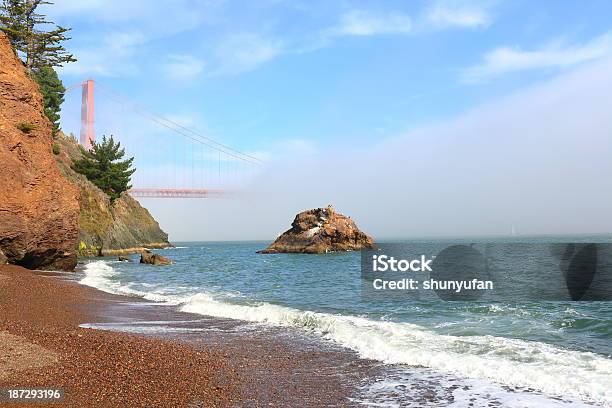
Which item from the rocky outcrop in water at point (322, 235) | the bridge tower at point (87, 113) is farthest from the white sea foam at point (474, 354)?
the bridge tower at point (87, 113)

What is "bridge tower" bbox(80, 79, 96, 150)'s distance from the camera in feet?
321

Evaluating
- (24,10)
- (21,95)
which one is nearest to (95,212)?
(24,10)

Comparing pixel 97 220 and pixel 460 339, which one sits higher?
pixel 97 220

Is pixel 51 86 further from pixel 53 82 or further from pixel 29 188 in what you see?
pixel 29 188

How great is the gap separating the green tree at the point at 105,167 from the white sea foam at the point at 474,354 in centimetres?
5568

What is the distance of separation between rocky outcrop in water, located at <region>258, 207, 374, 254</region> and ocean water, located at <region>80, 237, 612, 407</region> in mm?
60207

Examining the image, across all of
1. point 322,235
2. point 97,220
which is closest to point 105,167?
point 97,220

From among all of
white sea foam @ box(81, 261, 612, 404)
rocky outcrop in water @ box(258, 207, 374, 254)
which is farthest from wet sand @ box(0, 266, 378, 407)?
rocky outcrop in water @ box(258, 207, 374, 254)

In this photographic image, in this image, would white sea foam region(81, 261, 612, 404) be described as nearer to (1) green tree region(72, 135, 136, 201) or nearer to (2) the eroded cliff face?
(2) the eroded cliff face

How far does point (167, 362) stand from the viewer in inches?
349

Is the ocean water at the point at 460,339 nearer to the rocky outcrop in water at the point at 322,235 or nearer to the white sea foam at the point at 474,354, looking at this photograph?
the white sea foam at the point at 474,354

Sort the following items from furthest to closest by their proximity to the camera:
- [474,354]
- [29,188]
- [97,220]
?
[97,220]
[29,188]
[474,354]

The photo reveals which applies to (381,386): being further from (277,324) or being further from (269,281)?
(269,281)

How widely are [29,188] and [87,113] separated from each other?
85.0 m
